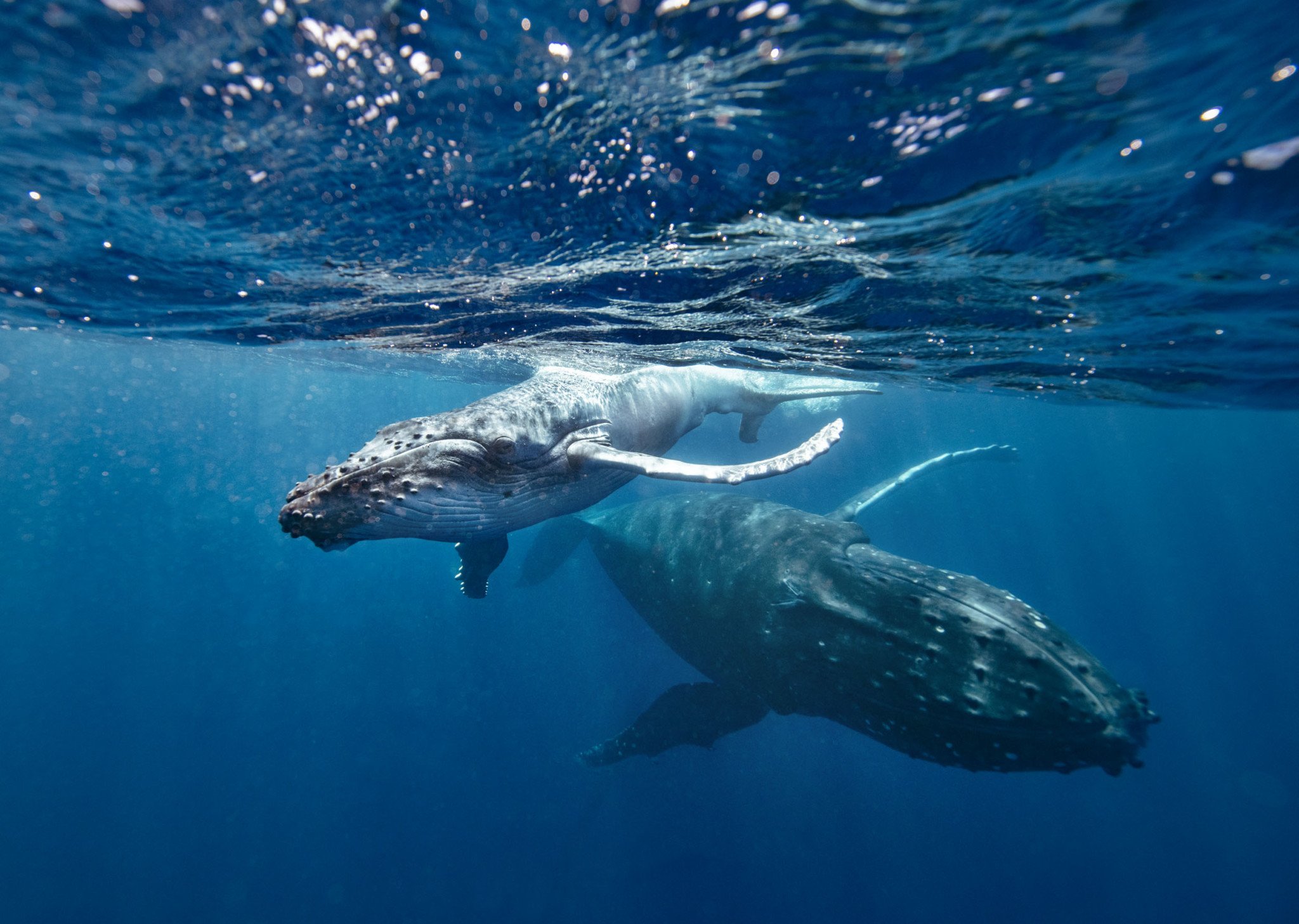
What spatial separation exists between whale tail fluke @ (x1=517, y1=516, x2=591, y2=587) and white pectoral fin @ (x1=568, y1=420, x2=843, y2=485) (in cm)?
1336

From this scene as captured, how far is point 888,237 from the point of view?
680 centimetres

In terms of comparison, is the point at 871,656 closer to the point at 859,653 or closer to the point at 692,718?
the point at 859,653

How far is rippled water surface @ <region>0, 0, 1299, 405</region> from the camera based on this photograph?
371 cm

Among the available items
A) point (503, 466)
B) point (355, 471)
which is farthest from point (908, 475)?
point (355, 471)

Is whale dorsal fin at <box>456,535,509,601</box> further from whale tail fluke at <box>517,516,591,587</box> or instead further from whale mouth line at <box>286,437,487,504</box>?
whale tail fluke at <box>517,516,591,587</box>

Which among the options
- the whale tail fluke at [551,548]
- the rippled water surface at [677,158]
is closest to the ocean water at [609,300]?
the rippled water surface at [677,158]

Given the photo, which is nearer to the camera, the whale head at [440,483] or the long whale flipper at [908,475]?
the whale head at [440,483]

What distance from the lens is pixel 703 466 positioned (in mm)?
5207

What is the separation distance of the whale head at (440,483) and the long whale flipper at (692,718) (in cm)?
686

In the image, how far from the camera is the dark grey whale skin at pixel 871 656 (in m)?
5.16

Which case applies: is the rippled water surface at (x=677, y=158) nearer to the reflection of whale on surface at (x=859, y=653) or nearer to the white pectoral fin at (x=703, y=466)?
the white pectoral fin at (x=703, y=466)

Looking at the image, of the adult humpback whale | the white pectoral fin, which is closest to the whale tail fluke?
the adult humpback whale

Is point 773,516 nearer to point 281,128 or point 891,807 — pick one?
point 281,128

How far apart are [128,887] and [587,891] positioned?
19.3m
